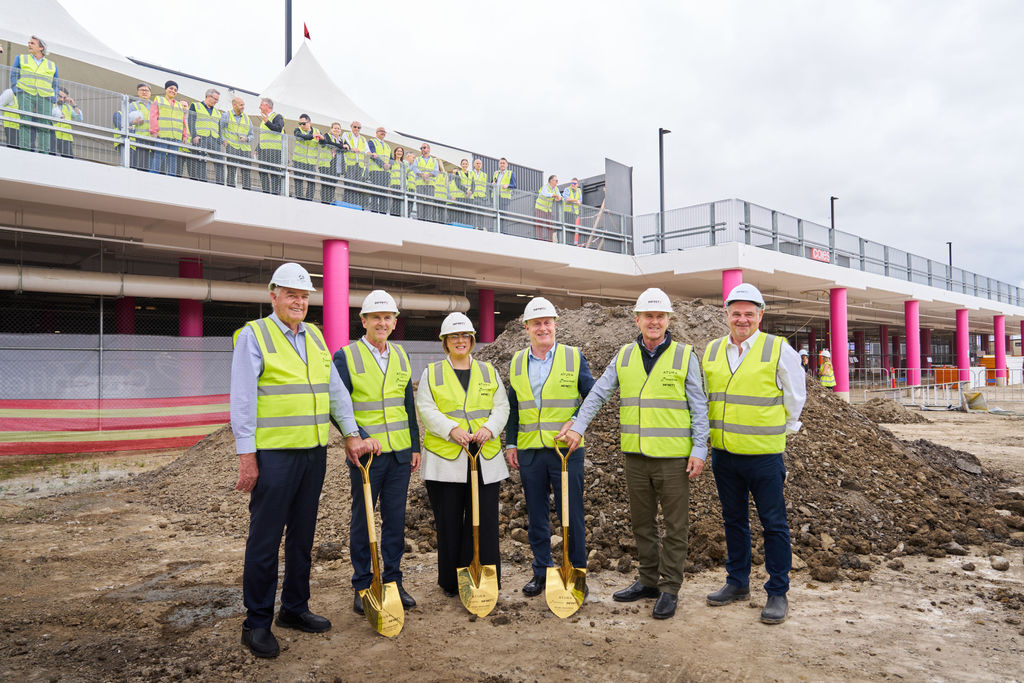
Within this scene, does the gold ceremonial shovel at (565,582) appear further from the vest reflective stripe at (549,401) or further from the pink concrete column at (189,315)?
the pink concrete column at (189,315)

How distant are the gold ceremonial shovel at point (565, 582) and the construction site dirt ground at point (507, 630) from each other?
0.30 ft

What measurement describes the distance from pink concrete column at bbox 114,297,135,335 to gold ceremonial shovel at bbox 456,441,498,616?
14989 millimetres

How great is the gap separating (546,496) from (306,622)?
71.6 inches

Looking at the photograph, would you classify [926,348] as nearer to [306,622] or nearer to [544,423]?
[544,423]

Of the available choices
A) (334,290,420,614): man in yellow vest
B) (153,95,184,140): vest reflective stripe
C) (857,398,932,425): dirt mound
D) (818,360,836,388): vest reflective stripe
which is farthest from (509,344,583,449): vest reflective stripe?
(857,398,932,425): dirt mound

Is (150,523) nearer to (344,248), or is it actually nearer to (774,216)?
(344,248)

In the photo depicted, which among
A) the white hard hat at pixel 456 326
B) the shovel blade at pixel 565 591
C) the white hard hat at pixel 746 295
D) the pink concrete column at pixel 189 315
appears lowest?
the shovel blade at pixel 565 591

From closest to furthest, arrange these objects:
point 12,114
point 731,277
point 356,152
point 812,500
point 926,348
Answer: point 812,500 → point 12,114 → point 356,152 → point 731,277 → point 926,348

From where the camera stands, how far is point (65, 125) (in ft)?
35.5

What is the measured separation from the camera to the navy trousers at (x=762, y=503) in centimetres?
428

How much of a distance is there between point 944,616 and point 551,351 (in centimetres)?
323

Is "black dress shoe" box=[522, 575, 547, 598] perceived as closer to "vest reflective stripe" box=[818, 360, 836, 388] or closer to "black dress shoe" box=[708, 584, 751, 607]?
"black dress shoe" box=[708, 584, 751, 607]

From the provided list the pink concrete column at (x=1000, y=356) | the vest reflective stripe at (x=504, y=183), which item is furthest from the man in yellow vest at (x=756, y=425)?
the pink concrete column at (x=1000, y=356)

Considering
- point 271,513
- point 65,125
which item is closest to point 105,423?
point 65,125
